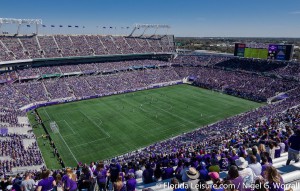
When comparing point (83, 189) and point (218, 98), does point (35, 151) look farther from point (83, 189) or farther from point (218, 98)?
point (218, 98)

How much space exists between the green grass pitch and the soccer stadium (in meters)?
0.18

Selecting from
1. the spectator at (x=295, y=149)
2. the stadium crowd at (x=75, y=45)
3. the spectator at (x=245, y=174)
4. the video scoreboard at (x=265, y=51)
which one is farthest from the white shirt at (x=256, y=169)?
the video scoreboard at (x=265, y=51)

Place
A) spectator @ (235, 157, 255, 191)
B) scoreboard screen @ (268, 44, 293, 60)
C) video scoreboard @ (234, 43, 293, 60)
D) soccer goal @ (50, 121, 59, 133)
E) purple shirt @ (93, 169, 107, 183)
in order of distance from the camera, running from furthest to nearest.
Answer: video scoreboard @ (234, 43, 293, 60)
scoreboard screen @ (268, 44, 293, 60)
soccer goal @ (50, 121, 59, 133)
purple shirt @ (93, 169, 107, 183)
spectator @ (235, 157, 255, 191)

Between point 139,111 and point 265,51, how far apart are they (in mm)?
36435

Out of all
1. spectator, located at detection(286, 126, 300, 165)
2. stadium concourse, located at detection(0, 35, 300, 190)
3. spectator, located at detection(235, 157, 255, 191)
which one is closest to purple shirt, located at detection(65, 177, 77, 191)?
spectator, located at detection(235, 157, 255, 191)

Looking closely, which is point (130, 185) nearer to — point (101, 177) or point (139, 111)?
point (101, 177)

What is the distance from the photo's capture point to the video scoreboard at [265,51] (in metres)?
60.0

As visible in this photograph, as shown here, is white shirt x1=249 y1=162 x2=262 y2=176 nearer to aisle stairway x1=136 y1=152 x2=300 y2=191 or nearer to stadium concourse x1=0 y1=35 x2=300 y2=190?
aisle stairway x1=136 y1=152 x2=300 y2=191

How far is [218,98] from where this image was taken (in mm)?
56812

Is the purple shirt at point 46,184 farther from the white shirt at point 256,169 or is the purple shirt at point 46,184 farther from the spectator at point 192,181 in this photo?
the white shirt at point 256,169

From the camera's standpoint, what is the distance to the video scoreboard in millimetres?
59978

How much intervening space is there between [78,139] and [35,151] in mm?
7096

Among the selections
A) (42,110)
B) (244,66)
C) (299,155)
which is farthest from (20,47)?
(299,155)

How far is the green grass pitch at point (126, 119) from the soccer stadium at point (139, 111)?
0.18m
